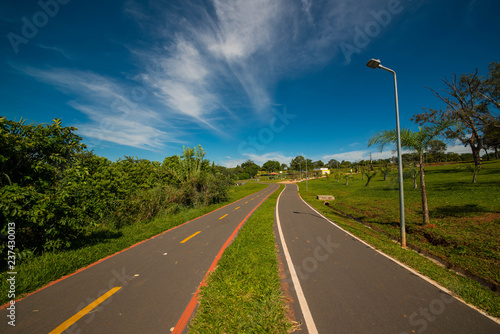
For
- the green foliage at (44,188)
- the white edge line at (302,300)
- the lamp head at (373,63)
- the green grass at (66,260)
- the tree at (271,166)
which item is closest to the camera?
the white edge line at (302,300)

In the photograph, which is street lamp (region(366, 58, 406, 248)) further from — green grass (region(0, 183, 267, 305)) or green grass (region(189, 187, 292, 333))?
green grass (region(0, 183, 267, 305))

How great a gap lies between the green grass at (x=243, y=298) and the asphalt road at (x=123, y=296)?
41cm

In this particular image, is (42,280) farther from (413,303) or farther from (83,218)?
(413,303)

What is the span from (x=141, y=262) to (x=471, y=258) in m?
10.7

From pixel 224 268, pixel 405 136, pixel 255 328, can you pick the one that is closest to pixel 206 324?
pixel 255 328

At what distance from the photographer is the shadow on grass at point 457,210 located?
1016cm

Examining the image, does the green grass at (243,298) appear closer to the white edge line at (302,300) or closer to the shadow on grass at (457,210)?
the white edge line at (302,300)

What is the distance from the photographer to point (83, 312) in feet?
10.8

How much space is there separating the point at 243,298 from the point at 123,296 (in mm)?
2549

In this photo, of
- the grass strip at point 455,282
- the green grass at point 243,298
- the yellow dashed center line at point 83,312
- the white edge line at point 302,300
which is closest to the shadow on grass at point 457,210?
the grass strip at point 455,282

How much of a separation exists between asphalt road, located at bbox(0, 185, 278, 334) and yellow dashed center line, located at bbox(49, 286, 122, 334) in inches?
0.6

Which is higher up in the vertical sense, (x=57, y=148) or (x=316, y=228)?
(x=57, y=148)

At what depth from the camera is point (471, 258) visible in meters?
5.98

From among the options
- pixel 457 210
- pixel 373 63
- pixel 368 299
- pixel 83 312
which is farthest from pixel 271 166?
pixel 83 312
